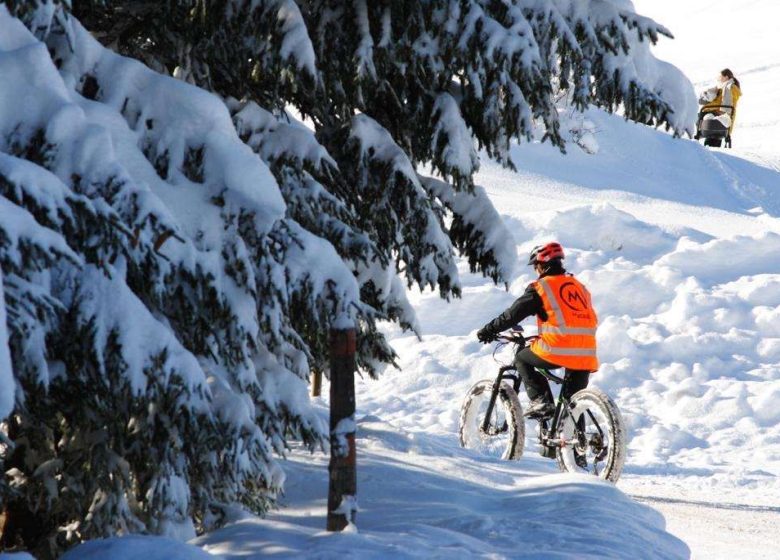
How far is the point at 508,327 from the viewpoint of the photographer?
9531 millimetres

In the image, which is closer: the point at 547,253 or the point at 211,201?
the point at 211,201

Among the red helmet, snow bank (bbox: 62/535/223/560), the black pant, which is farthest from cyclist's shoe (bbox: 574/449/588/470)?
snow bank (bbox: 62/535/223/560)

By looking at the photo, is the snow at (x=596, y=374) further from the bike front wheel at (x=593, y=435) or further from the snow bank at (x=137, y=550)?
the bike front wheel at (x=593, y=435)

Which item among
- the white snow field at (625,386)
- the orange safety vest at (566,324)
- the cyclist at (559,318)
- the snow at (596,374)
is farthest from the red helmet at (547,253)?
the white snow field at (625,386)

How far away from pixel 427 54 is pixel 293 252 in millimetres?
2207

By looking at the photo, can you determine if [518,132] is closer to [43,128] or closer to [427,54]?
[427,54]

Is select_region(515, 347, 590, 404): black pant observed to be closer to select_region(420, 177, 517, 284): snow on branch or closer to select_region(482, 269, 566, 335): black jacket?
select_region(482, 269, 566, 335): black jacket

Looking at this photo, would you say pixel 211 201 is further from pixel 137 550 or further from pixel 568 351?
pixel 568 351

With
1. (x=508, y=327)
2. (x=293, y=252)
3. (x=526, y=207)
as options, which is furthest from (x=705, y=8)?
(x=293, y=252)

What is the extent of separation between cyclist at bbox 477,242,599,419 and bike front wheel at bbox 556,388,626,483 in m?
0.25

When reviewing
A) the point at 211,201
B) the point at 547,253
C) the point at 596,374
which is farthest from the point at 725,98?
the point at 211,201

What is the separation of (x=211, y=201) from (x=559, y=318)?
4.59m

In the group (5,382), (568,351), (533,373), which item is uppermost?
(568,351)

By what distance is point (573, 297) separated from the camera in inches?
355
